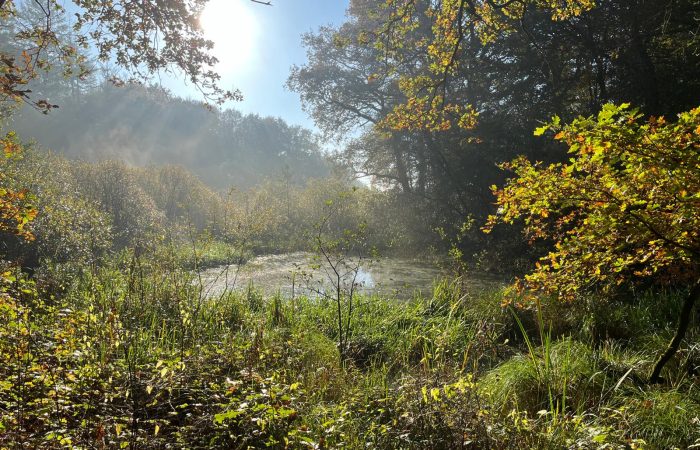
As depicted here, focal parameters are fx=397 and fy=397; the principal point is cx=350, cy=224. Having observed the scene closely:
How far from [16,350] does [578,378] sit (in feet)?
13.6

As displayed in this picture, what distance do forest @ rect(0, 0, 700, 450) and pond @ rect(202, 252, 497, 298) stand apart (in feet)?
0.38

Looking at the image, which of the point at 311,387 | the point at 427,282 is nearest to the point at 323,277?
the point at 427,282

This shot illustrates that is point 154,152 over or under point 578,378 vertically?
over

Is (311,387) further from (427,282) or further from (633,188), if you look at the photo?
(427,282)

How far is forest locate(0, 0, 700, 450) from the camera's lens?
7.97 feet

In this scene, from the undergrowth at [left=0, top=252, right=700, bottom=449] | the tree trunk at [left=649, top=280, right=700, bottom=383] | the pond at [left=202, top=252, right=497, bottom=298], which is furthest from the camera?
the pond at [left=202, top=252, right=497, bottom=298]

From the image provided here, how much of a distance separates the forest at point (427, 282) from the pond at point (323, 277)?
116 millimetres

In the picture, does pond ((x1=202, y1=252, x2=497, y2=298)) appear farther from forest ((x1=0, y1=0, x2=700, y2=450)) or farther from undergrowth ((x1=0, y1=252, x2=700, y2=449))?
undergrowth ((x1=0, y1=252, x2=700, y2=449))

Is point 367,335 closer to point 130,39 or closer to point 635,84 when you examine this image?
point 130,39

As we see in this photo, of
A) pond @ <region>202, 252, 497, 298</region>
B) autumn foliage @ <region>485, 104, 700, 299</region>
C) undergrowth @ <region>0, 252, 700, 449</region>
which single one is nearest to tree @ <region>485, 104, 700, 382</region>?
autumn foliage @ <region>485, 104, 700, 299</region>

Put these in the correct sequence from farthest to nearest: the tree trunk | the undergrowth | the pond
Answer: the pond, the tree trunk, the undergrowth

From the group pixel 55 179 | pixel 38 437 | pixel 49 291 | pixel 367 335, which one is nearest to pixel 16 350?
pixel 38 437

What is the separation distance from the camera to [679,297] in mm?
5242

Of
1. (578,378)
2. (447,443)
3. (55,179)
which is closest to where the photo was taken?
(447,443)
